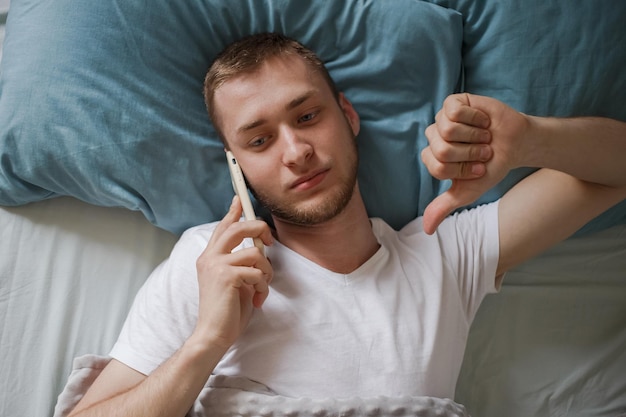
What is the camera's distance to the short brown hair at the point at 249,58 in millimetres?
1079

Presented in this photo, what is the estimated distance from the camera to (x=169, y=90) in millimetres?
1146

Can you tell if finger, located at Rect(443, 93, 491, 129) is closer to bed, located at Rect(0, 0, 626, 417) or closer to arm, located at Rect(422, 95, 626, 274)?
arm, located at Rect(422, 95, 626, 274)

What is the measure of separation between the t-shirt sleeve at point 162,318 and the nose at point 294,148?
0.78ft

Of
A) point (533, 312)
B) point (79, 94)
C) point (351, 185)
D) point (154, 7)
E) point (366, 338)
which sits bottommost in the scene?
point (533, 312)

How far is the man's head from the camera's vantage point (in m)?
1.05

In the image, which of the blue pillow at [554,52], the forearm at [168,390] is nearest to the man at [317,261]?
the forearm at [168,390]

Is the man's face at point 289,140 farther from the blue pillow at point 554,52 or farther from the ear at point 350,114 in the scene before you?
the blue pillow at point 554,52

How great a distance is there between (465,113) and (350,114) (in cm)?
33

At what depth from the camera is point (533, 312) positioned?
130 cm

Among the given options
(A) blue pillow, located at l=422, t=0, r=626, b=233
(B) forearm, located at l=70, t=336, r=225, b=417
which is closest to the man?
(B) forearm, located at l=70, t=336, r=225, b=417

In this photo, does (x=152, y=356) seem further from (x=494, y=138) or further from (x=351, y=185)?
(x=494, y=138)

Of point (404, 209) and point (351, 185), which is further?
point (404, 209)

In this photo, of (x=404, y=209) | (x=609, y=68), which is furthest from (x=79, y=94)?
(x=609, y=68)

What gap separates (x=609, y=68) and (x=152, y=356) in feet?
3.32
